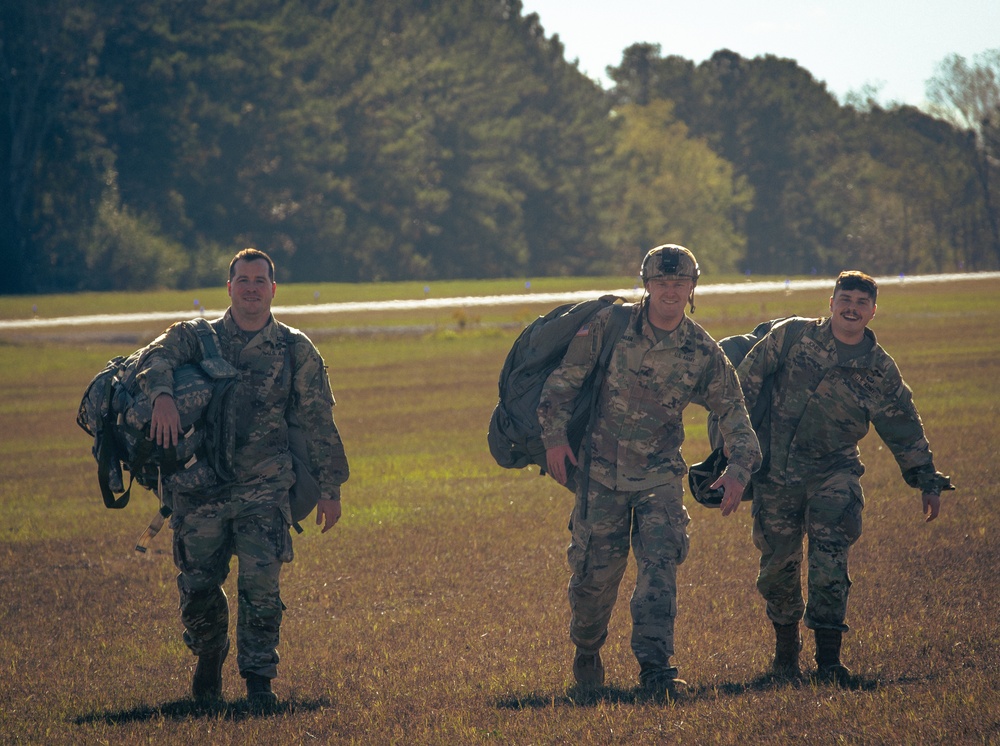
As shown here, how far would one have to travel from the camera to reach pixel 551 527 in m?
12.9

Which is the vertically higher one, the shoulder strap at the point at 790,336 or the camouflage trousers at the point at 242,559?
the shoulder strap at the point at 790,336

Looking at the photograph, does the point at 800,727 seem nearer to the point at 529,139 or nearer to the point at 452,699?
the point at 452,699

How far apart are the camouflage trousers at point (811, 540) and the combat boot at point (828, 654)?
44mm

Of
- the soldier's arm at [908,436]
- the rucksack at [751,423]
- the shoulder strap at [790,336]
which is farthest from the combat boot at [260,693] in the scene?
the soldier's arm at [908,436]

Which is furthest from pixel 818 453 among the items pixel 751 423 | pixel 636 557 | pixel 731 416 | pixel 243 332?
A: pixel 243 332

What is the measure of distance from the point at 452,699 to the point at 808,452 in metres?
2.49

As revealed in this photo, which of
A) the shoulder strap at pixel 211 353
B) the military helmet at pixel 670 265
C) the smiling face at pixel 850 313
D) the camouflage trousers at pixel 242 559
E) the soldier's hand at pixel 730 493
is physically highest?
the military helmet at pixel 670 265

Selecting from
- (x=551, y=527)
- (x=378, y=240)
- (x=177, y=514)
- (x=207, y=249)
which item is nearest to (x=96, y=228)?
(x=207, y=249)

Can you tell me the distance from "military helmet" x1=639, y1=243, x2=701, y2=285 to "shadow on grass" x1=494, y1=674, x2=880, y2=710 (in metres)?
2.16

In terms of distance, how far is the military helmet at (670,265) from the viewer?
6.98m

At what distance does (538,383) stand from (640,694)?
1796mm

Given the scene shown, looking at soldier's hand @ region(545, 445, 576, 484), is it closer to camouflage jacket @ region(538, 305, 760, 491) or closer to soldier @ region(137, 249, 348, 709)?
camouflage jacket @ region(538, 305, 760, 491)

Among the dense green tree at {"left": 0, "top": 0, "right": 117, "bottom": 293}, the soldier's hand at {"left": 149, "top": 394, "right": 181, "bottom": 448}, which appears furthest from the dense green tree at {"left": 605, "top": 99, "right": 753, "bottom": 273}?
the soldier's hand at {"left": 149, "top": 394, "right": 181, "bottom": 448}

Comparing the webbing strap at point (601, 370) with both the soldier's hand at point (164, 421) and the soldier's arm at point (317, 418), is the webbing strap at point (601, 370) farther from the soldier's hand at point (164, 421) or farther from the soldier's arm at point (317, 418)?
the soldier's hand at point (164, 421)
